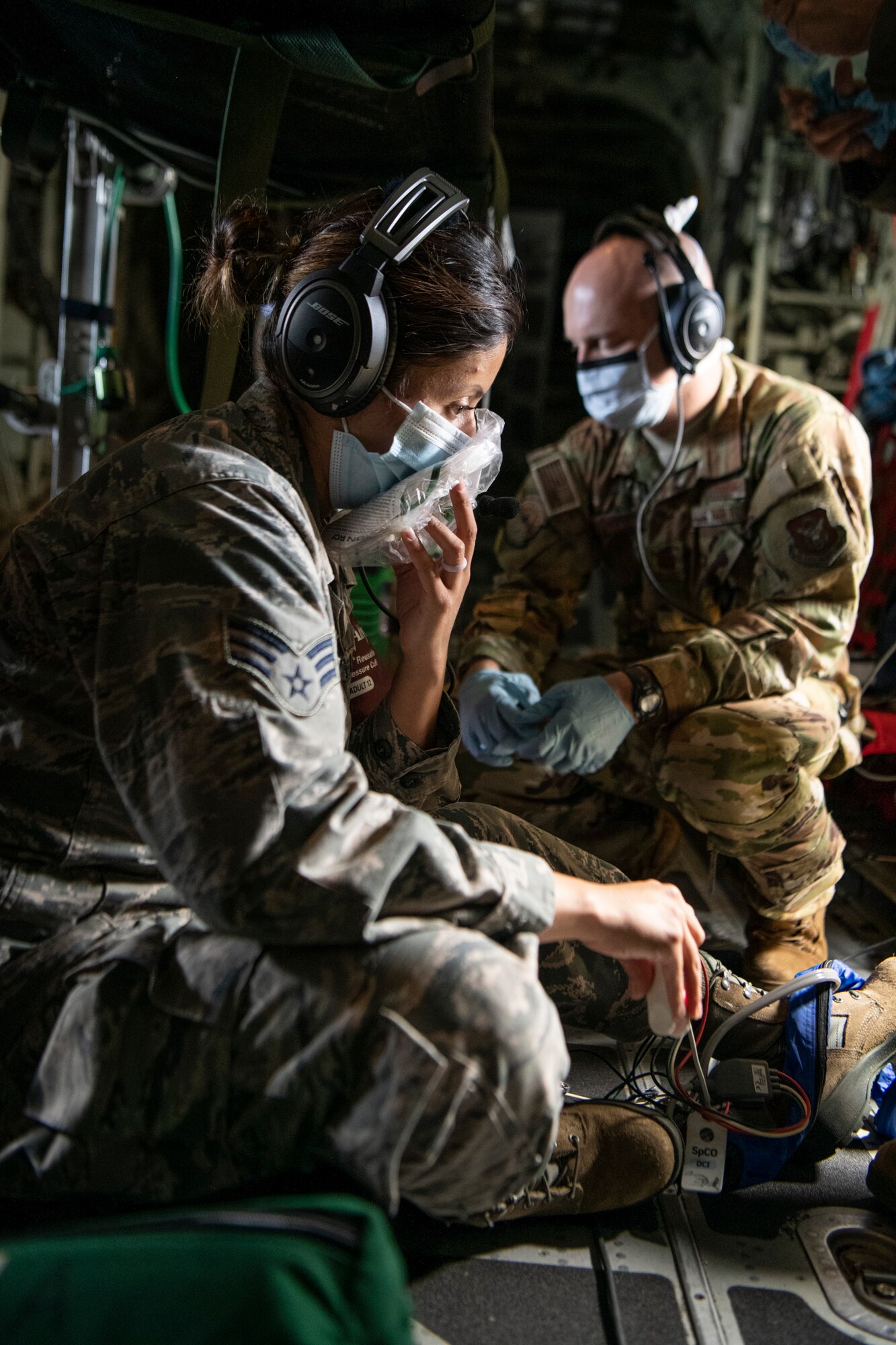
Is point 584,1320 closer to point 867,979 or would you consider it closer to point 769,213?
point 867,979

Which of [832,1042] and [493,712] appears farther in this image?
[493,712]

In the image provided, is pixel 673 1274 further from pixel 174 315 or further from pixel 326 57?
pixel 174 315

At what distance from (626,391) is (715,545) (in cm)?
36

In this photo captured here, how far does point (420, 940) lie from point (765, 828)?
1103 millimetres

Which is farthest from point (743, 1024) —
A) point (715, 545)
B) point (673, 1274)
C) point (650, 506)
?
point (650, 506)

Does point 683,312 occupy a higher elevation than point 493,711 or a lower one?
higher

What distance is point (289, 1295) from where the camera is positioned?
0.70 metres

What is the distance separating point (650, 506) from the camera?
2.29 meters

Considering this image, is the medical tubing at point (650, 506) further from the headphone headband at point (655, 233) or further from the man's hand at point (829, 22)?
the man's hand at point (829, 22)

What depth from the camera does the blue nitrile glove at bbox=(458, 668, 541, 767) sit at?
6.22ft

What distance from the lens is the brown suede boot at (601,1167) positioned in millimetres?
1184

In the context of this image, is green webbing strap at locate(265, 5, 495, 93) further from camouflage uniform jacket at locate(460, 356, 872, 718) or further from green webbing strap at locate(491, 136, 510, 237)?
camouflage uniform jacket at locate(460, 356, 872, 718)

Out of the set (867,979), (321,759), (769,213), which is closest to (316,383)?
(321,759)

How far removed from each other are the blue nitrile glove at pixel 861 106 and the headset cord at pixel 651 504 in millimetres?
544
